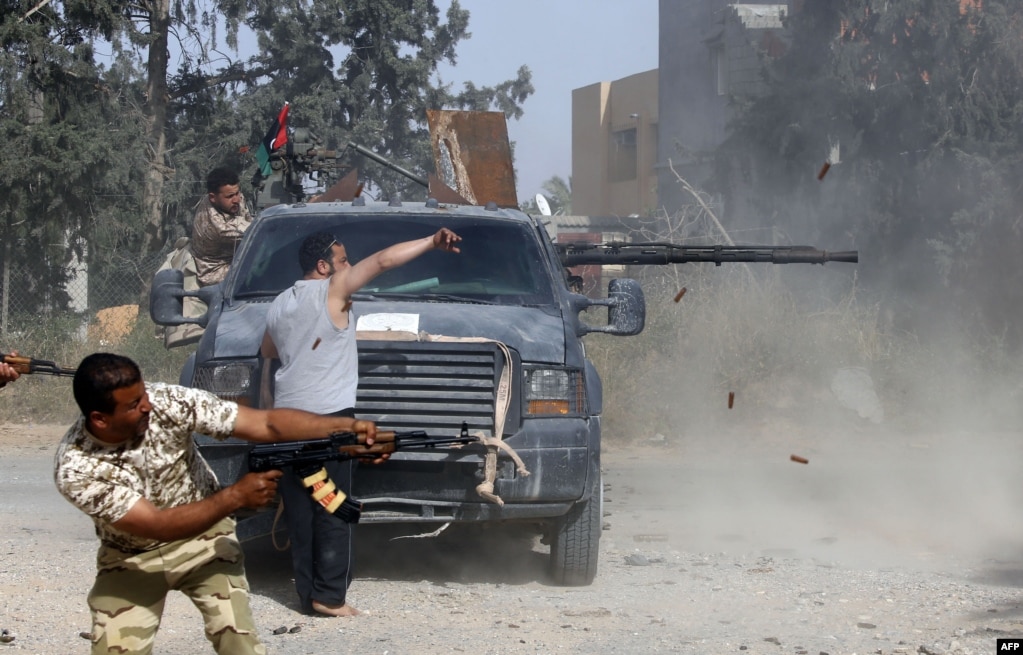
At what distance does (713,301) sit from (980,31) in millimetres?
7110

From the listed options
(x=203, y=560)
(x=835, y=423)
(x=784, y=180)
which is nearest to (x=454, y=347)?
(x=203, y=560)

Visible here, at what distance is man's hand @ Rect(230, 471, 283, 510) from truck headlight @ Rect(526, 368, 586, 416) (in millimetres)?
2489

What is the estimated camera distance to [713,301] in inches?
561

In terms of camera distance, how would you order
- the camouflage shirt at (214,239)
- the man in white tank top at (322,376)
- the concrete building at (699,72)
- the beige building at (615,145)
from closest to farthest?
the man in white tank top at (322,376) < the camouflage shirt at (214,239) < the concrete building at (699,72) < the beige building at (615,145)

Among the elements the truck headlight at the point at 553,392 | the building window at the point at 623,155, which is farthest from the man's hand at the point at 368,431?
the building window at the point at 623,155

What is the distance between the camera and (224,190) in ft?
26.2

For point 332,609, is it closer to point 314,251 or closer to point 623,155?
point 314,251

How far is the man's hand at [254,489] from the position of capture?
11.9 feet

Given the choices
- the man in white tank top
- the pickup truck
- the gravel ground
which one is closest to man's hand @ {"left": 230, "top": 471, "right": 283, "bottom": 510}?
the gravel ground

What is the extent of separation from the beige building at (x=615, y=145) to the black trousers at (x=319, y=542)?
31.8 meters

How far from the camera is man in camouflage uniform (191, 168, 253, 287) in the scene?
316 inches

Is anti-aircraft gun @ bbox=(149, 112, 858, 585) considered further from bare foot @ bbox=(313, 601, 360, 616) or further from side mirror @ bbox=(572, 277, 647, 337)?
bare foot @ bbox=(313, 601, 360, 616)

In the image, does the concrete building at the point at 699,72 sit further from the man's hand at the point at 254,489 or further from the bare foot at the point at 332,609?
the man's hand at the point at 254,489

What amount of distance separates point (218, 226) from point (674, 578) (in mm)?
3709
